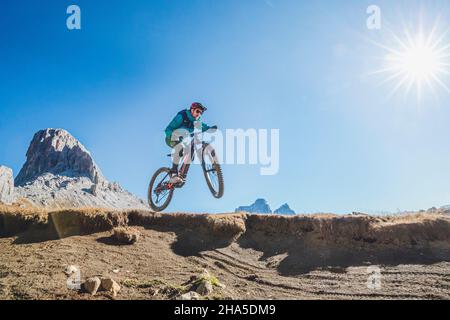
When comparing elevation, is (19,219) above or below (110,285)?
above

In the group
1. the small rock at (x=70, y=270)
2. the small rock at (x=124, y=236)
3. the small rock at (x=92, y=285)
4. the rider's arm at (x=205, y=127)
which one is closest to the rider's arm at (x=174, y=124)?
the rider's arm at (x=205, y=127)

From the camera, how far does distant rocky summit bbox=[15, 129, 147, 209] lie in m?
150

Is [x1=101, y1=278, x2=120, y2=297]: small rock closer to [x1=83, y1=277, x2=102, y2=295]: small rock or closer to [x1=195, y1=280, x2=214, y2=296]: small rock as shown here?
[x1=83, y1=277, x2=102, y2=295]: small rock

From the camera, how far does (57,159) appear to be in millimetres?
179125

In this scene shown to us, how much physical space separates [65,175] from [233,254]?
17940cm

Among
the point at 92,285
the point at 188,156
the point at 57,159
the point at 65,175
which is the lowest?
the point at 92,285

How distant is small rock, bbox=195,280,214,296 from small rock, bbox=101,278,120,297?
2.33 m

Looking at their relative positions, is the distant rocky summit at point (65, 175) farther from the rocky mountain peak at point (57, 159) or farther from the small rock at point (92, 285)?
the small rock at point (92, 285)

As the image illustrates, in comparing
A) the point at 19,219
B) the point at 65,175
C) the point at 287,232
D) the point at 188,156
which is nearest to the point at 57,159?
the point at 65,175

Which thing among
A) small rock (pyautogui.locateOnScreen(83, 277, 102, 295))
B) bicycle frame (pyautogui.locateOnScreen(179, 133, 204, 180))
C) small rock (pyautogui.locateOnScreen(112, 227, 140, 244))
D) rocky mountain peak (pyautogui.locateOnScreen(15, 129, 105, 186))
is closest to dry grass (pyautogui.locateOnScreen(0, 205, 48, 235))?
small rock (pyautogui.locateOnScreen(112, 227, 140, 244))

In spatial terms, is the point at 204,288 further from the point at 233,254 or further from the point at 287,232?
the point at 287,232

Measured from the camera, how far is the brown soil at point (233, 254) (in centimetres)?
976

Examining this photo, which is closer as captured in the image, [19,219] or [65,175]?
[19,219]
